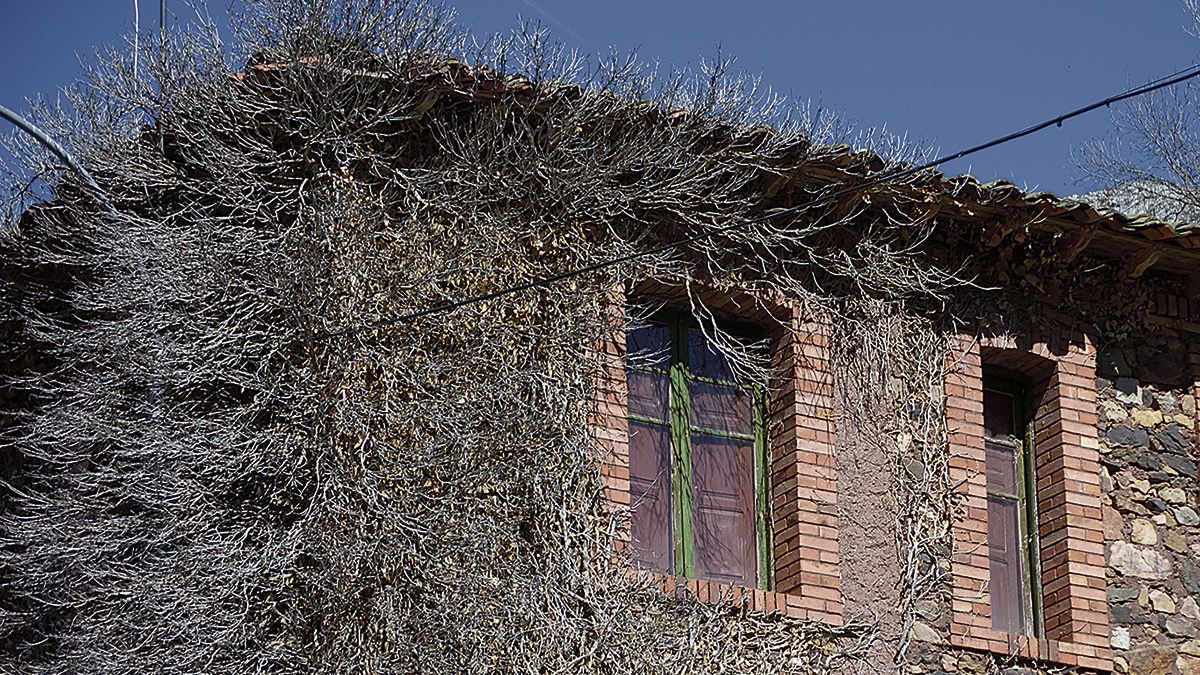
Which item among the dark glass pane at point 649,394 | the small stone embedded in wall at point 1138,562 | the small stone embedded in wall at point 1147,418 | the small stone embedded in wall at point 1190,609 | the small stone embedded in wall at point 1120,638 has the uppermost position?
the small stone embedded in wall at point 1147,418

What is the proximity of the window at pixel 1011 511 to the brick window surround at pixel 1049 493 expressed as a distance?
0.07 meters

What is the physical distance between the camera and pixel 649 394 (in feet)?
34.8

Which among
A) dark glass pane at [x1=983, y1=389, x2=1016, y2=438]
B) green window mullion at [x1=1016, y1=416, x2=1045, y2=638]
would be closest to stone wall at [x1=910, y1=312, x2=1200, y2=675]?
green window mullion at [x1=1016, y1=416, x2=1045, y2=638]

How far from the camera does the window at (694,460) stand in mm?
10383

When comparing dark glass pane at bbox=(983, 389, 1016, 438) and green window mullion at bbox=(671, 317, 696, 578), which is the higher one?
dark glass pane at bbox=(983, 389, 1016, 438)

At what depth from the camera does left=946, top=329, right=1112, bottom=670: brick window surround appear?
433 inches

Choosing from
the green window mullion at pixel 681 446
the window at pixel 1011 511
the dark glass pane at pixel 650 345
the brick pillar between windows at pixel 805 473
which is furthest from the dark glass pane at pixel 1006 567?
the dark glass pane at pixel 650 345

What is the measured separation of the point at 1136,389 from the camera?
39.4 ft

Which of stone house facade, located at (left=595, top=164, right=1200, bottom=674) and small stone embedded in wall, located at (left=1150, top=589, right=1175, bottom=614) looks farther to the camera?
small stone embedded in wall, located at (left=1150, top=589, right=1175, bottom=614)

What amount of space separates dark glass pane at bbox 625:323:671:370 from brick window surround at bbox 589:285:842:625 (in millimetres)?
172

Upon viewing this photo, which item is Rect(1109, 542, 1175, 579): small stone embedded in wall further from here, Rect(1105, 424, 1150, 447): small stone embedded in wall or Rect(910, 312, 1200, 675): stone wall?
Rect(1105, 424, 1150, 447): small stone embedded in wall

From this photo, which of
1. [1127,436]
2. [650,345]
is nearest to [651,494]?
[650,345]

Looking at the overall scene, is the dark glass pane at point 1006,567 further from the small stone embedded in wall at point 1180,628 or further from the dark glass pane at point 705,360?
the dark glass pane at point 705,360

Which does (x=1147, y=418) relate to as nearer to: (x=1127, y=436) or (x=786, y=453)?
(x=1127, y=436)
